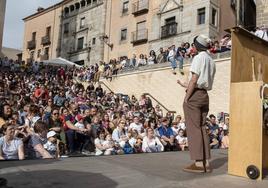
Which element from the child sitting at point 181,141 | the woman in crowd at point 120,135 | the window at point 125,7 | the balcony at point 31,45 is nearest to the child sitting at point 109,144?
the woman in crowd at point 120,135

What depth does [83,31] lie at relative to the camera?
4125 cm

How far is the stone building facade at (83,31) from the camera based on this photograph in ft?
127

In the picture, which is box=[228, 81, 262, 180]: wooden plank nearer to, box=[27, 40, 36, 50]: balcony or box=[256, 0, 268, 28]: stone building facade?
box=[256, 0, 268, 28]: stone building facade

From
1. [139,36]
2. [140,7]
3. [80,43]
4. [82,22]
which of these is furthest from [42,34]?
[139,36]

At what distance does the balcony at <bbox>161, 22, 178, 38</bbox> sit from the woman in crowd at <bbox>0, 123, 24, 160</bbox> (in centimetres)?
2549

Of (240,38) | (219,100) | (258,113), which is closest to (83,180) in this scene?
(258,113)

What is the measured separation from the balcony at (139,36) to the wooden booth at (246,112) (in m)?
28.8

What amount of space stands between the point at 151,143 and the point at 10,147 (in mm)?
4497

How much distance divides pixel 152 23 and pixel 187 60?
42.6 ft

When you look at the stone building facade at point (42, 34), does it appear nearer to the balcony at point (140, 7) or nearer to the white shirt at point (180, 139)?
the balcony at point (140, 7)

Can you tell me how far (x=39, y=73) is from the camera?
2775 cm

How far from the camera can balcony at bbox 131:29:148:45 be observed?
110ft

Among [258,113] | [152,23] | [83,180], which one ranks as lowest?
[83,180]

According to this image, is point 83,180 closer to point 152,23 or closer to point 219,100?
point 219,100
